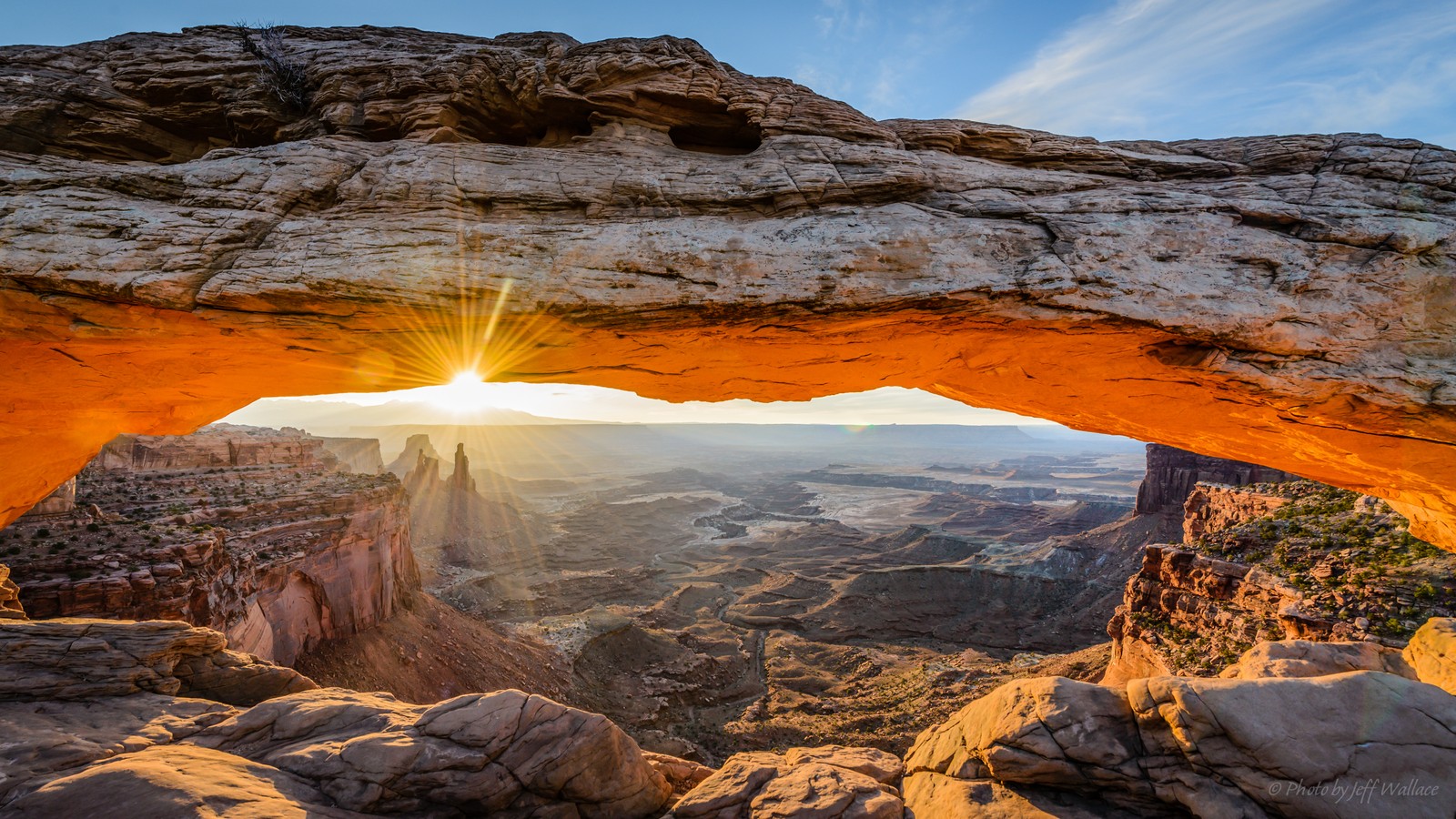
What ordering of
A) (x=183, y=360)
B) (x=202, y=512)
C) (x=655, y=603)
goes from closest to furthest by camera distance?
(x=183, y=360)
(x=202, y=512)
(x=655, y=603)

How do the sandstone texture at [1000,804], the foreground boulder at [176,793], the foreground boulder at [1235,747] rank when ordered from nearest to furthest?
the foreground boulder at [176,793]
the foreground boulder at [1235,747]
the sandstone texture at [1000,804]

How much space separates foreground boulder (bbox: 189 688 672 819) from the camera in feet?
19.0

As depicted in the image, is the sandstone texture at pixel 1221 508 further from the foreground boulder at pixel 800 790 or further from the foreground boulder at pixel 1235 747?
the foreground boulder at pixel 800 790

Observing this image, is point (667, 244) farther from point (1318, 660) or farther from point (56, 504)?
point (56, 504)

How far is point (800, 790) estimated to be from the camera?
19.8ft

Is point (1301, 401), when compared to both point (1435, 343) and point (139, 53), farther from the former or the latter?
point (139, 53)

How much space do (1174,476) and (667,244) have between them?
5877 centimetres

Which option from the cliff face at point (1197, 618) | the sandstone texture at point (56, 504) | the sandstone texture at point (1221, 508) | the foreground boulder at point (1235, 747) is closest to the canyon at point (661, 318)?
the foreground boulder at point (1235, 747)

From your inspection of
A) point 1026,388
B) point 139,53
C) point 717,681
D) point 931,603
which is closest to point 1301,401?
point 1026,388

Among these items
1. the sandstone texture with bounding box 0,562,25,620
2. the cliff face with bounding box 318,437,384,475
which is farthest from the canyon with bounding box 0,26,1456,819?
the cliff face with bounding box 318,437,384,475

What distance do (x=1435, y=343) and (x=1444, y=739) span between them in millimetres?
4675

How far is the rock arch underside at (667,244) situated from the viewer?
22.0 ft

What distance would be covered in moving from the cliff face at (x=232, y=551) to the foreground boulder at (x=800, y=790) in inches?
594

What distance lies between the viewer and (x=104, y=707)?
6785 millimetres
